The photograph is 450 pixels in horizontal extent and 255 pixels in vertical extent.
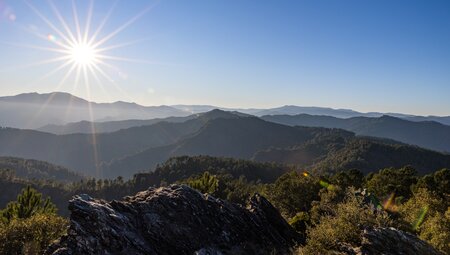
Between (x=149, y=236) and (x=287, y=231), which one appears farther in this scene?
(x=287, y=231)

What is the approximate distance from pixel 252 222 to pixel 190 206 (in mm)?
7077

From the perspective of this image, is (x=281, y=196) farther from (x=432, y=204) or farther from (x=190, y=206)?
(x=190, y=206)

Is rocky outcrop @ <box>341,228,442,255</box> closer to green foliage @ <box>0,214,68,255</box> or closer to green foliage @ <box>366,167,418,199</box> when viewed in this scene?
green foliage @ <box>0,214,68,255</box>

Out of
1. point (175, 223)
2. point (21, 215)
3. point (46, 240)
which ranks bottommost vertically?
point (21, 215)

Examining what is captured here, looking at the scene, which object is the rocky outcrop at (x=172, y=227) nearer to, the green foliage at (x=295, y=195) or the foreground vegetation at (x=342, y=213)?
the foreground vegetation at (x=342, y=213)

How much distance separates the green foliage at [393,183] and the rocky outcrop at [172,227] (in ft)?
204

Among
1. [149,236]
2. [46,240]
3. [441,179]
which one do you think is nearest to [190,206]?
[149,236]

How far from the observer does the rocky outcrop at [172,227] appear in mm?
25367

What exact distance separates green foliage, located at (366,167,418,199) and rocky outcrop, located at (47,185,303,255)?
2451 inches

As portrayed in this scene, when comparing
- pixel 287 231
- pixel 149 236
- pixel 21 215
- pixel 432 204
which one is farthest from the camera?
pixel 21 215

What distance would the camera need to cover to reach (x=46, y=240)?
1762 inches

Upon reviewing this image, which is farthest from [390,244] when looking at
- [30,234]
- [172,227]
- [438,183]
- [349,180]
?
[349,180]

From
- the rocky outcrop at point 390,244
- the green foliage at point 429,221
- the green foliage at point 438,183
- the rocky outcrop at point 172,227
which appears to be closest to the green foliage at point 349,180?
the green foliage at point 438,183

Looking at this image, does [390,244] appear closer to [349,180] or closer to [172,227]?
[172,227]
